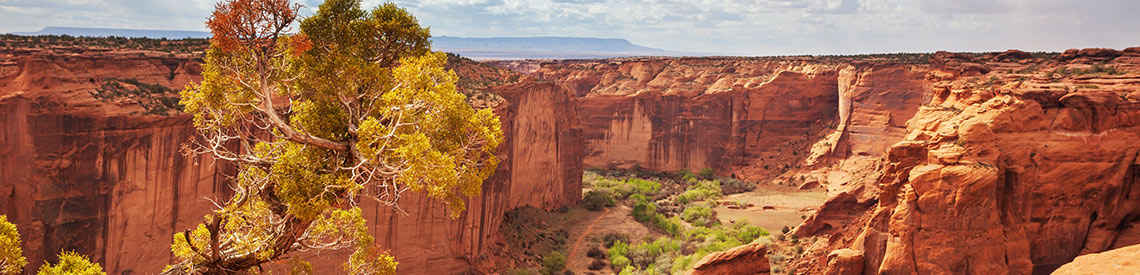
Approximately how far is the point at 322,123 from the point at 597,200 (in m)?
35.6

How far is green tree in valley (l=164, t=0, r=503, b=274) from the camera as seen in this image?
8711mm

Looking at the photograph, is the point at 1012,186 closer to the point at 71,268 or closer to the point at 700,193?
the point at 71,268

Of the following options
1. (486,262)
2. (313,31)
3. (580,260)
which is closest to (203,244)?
(313,31)

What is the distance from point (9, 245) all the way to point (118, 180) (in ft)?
34.0

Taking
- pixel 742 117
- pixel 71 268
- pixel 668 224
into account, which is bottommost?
pixel 668 224

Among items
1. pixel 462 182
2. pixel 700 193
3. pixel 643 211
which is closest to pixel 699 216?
pixel 643 211

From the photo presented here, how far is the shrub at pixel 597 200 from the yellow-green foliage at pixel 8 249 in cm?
3568

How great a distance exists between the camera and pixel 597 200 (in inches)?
1746

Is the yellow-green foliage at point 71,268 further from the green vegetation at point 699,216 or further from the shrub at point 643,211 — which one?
the shrub at point 643,211

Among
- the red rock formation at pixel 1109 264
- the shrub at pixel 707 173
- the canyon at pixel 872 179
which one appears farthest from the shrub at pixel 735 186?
the red rock formation at pixel 1109 264

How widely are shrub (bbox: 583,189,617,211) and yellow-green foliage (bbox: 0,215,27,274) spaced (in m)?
35.7

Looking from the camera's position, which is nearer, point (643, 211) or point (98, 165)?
point (98, 165)

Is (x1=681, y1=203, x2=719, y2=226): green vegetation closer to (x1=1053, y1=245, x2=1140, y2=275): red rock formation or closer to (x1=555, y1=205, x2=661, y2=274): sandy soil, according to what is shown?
(x1=555, y1=205, x2=661, y2=274): sandy soil

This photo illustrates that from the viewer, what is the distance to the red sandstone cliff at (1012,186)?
58.2 ft
